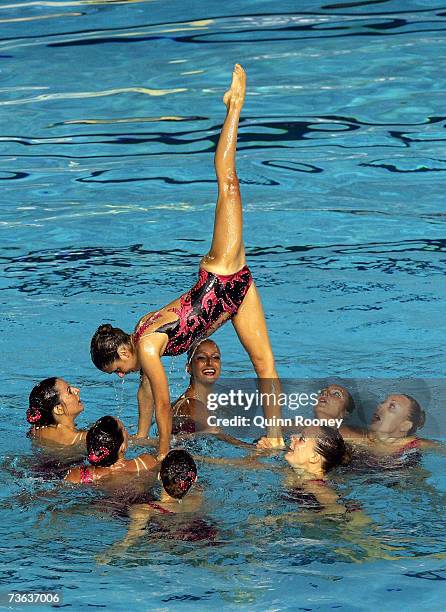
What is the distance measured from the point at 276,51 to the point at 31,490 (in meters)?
8.25

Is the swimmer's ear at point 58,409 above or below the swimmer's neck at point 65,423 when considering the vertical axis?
above

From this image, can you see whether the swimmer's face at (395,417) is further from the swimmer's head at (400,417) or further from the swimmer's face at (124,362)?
the swimmer's face at (124,362)

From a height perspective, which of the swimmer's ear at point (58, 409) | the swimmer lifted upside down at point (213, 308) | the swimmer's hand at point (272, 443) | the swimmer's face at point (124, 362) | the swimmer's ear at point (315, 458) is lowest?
the swimmer's ear at point (315, 458)

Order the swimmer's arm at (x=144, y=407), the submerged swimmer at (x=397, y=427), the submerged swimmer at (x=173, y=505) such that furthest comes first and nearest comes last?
the swimmer's arm at (x=144, y=407), the submerged swimmer at (x=397, y=427), the submerged swimmer at (x=173, y=505)

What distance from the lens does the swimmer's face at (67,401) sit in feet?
22.1

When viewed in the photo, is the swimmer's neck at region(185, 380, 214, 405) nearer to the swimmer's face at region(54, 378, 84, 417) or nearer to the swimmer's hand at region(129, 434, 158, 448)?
the swimmer's hand at region(129, 434, 158, 448)

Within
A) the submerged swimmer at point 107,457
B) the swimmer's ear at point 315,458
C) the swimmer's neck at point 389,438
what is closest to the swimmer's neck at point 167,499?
the submerged swimmer at point 107,457

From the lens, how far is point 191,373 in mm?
7121

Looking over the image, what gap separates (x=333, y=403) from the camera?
270 inches

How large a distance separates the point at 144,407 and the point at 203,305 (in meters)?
0.81

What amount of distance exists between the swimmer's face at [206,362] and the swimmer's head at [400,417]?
103 centimetres

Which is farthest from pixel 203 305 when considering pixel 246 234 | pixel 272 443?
pixel 246 234

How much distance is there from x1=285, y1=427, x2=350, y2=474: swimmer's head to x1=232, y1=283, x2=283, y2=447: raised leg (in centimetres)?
47

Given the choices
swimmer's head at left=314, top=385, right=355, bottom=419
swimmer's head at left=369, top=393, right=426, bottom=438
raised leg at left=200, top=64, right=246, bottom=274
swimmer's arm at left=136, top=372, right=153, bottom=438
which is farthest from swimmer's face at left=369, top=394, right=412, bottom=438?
swimmer's arm at left=136, top=372, right=153, bottom=438
